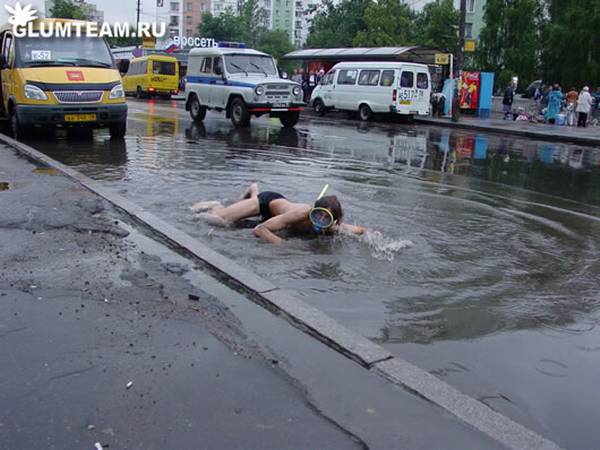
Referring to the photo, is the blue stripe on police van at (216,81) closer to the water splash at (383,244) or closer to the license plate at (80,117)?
the license plate at (80,117)

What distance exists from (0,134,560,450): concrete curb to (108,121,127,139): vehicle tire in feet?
29.1

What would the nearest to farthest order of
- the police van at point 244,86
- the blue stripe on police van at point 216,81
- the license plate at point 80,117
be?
the license plate at point 80,117, the police van at point 244,86, the blue stripe on police van at point 216,81

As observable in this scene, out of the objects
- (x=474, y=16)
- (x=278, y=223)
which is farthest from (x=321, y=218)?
(x=474, y=16)

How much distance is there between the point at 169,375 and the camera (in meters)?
3.59

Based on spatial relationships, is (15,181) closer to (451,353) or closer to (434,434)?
(451,353)

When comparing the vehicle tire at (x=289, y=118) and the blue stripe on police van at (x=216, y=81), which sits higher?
the blue stripe on police van at (x=216, y=81)

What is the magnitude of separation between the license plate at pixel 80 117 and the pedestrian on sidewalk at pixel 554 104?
65.8 feet

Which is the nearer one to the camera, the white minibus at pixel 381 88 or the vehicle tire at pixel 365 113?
the white minibus at pixel 381 88

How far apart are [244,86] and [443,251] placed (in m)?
14.7

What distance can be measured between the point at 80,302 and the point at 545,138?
2025 centimetres

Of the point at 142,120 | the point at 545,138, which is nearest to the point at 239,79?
the point at 142,120

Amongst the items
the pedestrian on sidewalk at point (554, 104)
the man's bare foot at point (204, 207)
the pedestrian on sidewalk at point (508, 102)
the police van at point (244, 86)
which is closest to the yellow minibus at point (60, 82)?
the police van at point (244, 86)

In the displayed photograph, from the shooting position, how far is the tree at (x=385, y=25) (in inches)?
2154

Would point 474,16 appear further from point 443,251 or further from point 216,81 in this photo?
point 443,251
